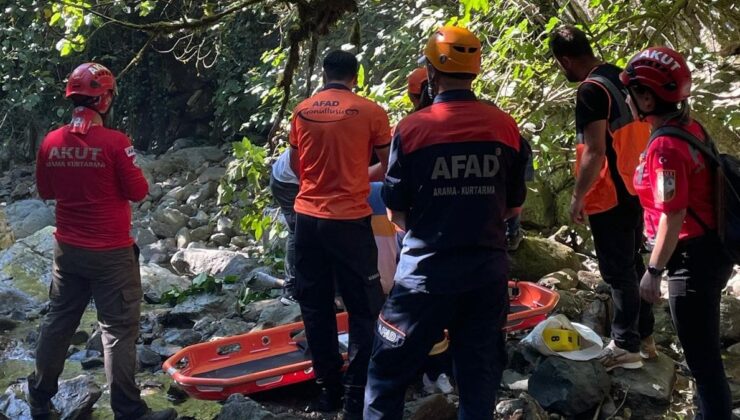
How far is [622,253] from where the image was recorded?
4.00 m

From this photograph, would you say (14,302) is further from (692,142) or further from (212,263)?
(692,142)

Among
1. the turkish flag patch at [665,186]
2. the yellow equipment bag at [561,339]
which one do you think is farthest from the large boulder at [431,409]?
the turkish flag patch at [665,186]

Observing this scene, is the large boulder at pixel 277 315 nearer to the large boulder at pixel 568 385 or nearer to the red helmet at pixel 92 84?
the large boulder at pixel 568 385

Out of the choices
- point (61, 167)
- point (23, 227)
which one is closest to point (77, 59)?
point (23, 227)

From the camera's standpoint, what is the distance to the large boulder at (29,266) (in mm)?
7148

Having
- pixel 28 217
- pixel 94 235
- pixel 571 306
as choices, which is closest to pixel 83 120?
pixel 94 235

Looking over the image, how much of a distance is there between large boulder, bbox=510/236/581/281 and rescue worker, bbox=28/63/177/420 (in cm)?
350

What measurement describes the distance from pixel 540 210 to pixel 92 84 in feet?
16.5

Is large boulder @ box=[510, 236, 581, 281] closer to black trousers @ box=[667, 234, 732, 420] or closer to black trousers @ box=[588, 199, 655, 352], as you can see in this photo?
black trousers @ box=[588, 199, 655, 352]

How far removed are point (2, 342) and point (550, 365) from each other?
415 centimetres

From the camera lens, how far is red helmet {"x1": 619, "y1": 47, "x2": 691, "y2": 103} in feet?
9.91

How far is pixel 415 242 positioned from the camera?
2.95 metres

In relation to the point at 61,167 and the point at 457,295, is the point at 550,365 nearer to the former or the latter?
the point at 457,295

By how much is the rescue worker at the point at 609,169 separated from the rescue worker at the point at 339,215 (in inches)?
40.4
